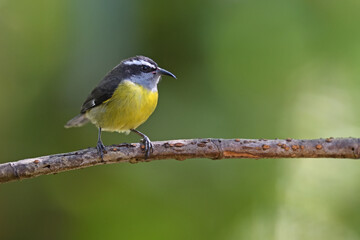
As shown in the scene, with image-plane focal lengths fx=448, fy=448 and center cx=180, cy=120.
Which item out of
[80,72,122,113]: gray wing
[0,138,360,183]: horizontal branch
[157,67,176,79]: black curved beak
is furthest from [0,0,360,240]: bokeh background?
[0,138,360,183]: horizontal branch

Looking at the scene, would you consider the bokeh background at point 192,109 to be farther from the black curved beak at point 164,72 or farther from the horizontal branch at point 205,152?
the horizontal branch at point 205,152

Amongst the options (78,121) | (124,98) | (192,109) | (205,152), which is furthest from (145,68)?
(205,152)

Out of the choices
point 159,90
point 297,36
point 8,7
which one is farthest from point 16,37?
point 297,36

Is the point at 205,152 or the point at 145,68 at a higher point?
the point at 145,68

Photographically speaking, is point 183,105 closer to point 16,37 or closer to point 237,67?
point 237,67

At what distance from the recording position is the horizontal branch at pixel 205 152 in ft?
9.27

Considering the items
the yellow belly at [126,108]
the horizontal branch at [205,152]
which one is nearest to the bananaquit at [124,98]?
the yellow belly at [126,108]

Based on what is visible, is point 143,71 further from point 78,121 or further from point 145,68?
point 78,121

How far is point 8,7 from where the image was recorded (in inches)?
173

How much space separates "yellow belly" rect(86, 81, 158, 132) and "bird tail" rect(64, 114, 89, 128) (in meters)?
0.21

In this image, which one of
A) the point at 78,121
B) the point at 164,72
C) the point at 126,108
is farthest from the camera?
the point at 78,121

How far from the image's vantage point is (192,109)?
409 centimetres

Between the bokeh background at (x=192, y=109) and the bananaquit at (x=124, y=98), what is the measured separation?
0.41ft

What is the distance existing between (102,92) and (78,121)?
1.32 feet
